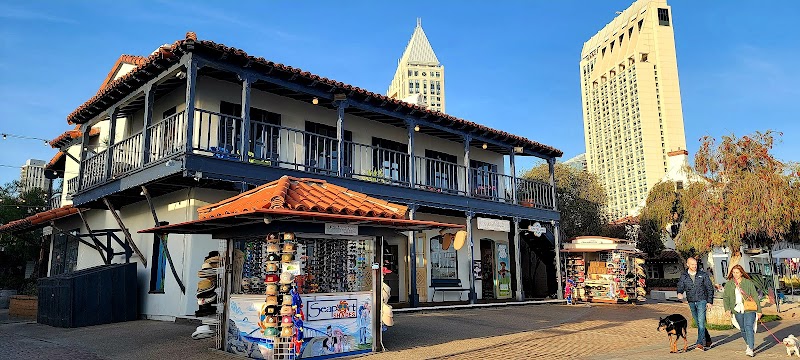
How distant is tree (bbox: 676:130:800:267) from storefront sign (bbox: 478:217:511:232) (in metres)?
5.39

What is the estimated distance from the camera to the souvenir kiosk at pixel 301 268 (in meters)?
7.39

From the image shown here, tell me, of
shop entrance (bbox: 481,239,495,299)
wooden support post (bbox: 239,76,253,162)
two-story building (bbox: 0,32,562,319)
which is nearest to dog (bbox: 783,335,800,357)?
two-story building (bbox: 0,32,562,319)

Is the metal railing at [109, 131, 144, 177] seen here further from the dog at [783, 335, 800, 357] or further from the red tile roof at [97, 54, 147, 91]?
the dog at [783, 335, 800, 357]

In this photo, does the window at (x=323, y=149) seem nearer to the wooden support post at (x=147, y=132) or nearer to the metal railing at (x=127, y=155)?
the wooden support post at (x=147, y=132)

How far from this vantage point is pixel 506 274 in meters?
20.4

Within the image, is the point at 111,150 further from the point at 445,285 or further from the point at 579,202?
the point at 579,202

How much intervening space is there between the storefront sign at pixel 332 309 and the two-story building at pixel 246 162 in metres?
2.04

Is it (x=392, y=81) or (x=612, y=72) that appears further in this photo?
(x=392, y=81)

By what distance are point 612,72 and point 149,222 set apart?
4275 inches

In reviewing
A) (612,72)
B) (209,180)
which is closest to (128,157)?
(209,180)

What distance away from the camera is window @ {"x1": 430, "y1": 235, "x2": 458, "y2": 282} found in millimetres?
17984

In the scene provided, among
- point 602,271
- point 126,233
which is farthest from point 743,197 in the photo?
point 126,233

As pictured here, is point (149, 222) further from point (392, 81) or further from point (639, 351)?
point (392, 81)

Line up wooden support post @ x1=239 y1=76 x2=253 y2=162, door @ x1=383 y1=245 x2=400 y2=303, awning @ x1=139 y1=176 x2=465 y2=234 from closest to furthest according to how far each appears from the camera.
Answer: awning @ x1=139 y1=176 x2=465 y2=234 < wooden support post @ x1=239 y1=76 x2=253 y2=162 < door @ x1=383 y1=245 x2=400 y2=303
